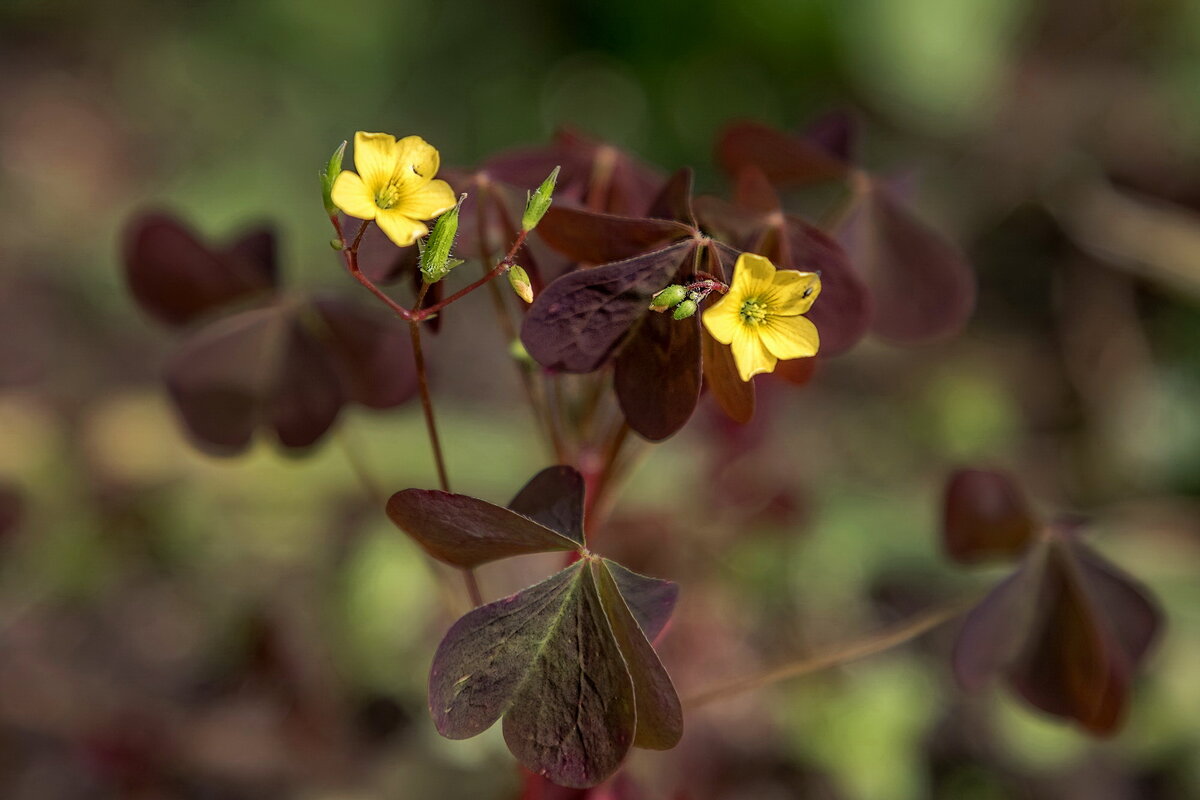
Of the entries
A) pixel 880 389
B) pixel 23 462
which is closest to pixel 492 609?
pixel 23 462

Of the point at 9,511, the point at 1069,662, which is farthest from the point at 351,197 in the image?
the point at 9,511

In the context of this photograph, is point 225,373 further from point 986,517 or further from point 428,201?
point 986,517

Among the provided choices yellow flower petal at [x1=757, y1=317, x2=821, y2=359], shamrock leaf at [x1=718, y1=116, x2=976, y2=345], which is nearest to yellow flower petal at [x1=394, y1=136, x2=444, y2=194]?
yellow flower petal at [x1=757, y1=317, x2=821, y2=359]

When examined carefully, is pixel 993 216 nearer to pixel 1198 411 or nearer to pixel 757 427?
pixel 1198 411

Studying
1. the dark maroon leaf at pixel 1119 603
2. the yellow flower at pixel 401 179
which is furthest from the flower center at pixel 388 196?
the dark maroon leaf at pixel 1119 603

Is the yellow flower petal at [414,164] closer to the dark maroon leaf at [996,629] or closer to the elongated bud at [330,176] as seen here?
the elongated bud at [330,176]

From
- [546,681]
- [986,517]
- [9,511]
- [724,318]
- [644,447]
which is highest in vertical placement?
[724,318]
